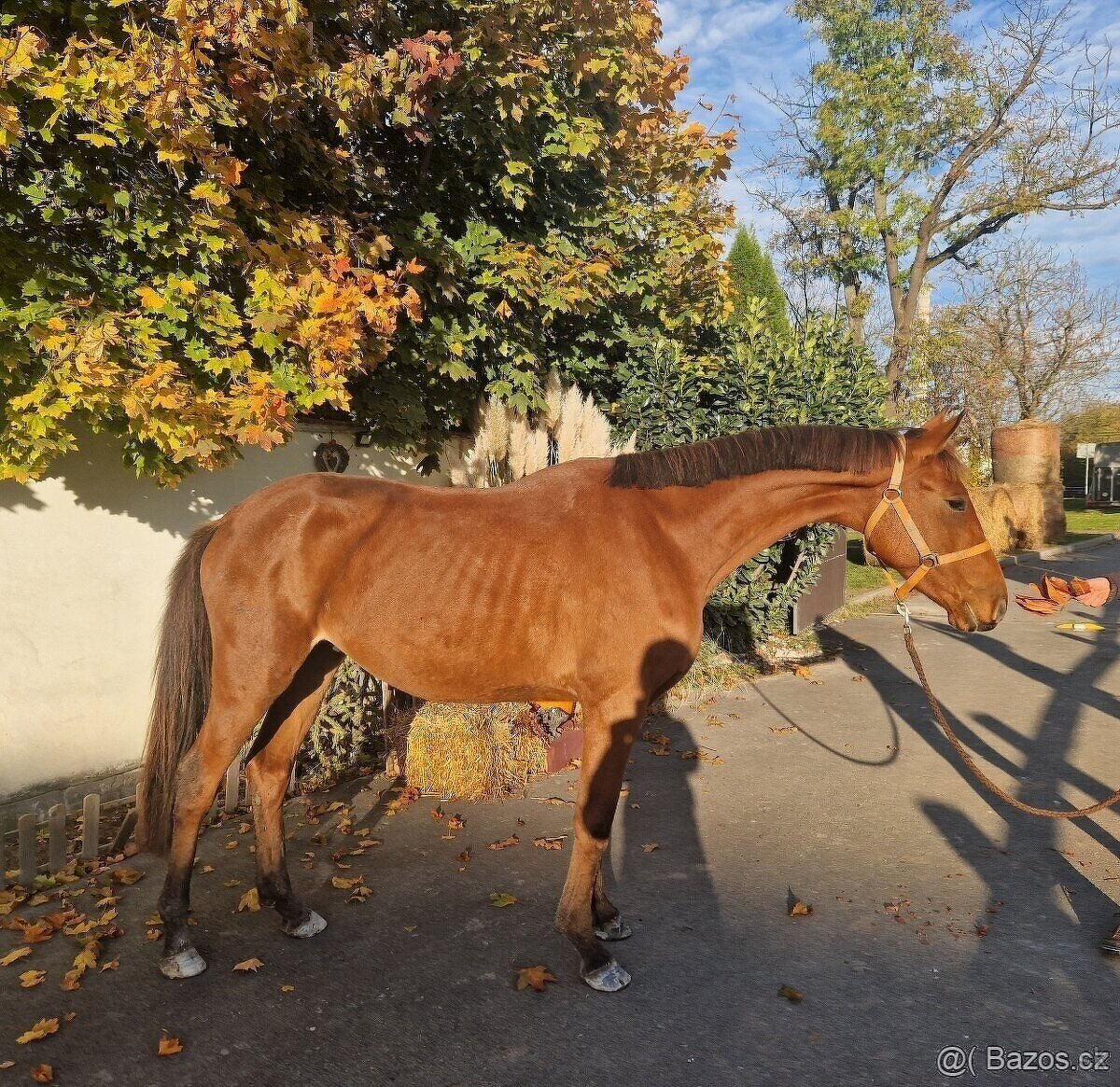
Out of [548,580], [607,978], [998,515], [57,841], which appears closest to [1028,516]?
[998,515]

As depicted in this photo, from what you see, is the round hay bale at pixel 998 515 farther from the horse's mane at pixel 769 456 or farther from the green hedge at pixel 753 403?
the horse's mane at pixel 769 456

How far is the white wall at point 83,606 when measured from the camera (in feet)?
15.4

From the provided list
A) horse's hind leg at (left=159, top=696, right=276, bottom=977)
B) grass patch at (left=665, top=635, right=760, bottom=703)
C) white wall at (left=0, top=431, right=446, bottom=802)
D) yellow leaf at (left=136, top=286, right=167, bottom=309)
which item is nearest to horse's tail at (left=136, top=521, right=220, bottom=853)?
horse's hind leg at (left=159, top=696, right=276, bottom=977)

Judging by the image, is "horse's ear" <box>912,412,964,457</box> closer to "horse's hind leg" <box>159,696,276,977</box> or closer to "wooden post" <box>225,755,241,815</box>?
"horse's hind leg" <box>159,696,276,977</box>

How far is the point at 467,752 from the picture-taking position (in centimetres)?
494

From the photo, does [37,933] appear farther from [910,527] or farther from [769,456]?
[910,527]

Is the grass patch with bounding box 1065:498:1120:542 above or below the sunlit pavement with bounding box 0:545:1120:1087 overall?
above

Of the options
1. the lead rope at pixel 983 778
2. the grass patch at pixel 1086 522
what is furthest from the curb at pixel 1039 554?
the lead rope at pixel 983 778

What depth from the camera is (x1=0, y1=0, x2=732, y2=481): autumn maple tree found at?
360 centimetres

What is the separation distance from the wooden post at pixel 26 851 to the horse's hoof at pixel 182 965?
1.31 meters

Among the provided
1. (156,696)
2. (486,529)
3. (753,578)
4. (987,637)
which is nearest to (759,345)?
(753,578)

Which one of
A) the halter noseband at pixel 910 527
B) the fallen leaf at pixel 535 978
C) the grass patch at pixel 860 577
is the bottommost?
the fallen leaf at pixel 535 978

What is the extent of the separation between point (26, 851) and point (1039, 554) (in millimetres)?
19634

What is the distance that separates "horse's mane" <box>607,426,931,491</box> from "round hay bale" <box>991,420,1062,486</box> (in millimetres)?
19988
